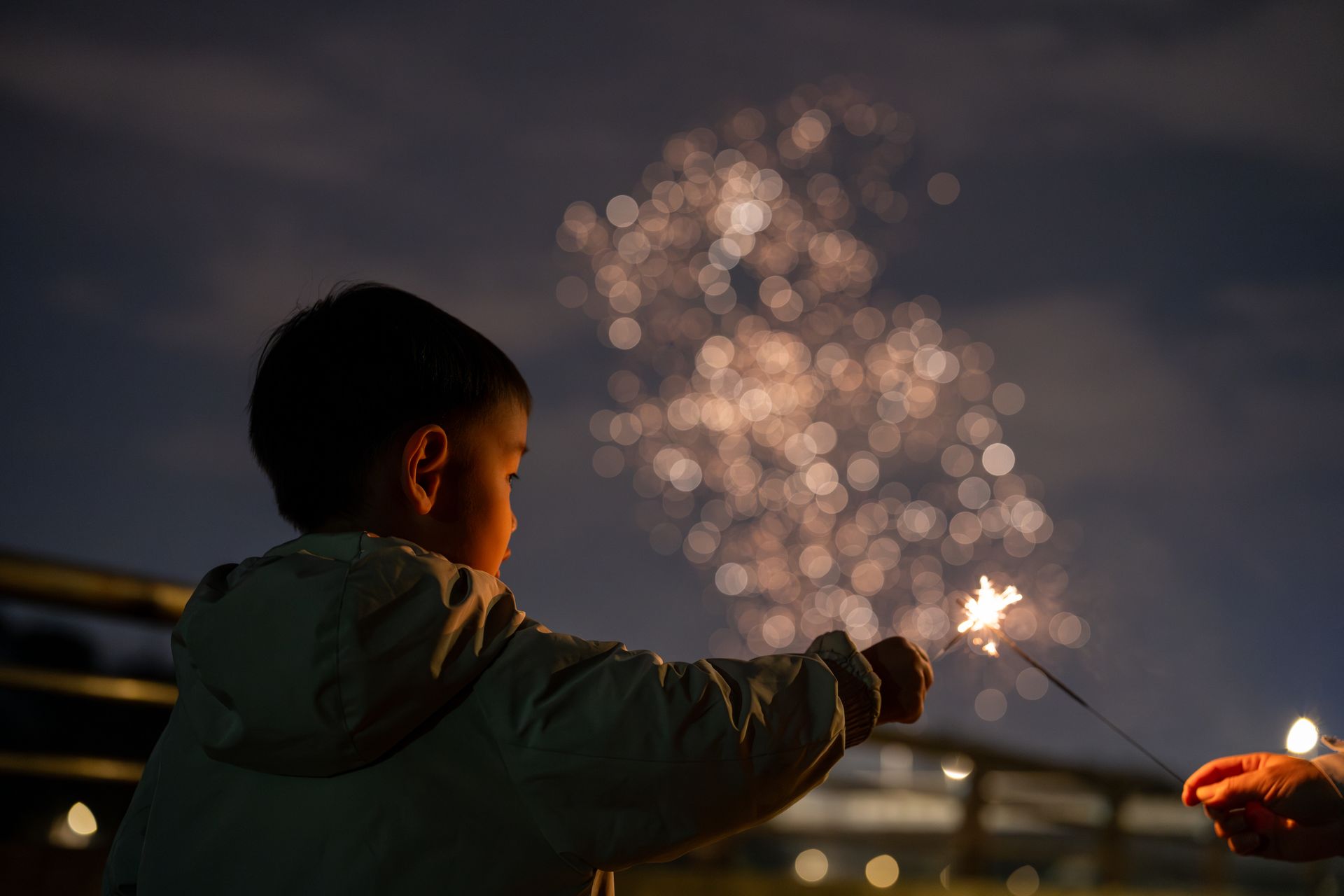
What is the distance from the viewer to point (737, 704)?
1.19m

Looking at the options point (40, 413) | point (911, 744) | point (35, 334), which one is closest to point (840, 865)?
point (911, 744)

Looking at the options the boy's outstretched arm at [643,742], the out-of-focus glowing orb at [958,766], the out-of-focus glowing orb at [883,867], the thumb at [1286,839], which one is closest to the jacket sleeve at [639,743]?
the boy's outstretched arm at [643,742]

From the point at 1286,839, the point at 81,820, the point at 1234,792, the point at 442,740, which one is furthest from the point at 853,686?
the point at 81,820

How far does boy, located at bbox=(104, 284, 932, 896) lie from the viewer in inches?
44.3

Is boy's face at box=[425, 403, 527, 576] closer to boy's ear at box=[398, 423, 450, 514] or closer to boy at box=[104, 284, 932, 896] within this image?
boy's ear at box=[398, 423, 450, 514]

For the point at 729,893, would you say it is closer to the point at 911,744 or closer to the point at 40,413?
the point at 911,744

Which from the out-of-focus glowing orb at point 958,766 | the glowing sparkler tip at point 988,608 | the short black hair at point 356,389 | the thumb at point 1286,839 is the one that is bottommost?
the thumb at point 1286,839

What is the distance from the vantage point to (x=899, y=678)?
53.4 inches

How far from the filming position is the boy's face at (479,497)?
1.39 m

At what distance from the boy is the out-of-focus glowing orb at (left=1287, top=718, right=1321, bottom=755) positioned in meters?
0.80

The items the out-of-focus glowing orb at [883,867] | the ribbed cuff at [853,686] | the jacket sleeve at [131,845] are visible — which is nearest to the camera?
the ribbed cuff at [853,686]

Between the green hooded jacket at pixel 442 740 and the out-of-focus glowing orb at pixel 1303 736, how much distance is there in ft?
2.89

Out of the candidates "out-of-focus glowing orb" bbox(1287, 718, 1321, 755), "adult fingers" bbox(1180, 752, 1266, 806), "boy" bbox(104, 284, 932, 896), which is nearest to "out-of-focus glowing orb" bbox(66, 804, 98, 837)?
"boy" bbox(104, 284, 932, 896)

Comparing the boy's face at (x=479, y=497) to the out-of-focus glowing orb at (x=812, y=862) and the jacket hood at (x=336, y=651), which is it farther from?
the out-of-focus glowing orb at (x=812, y=862)
